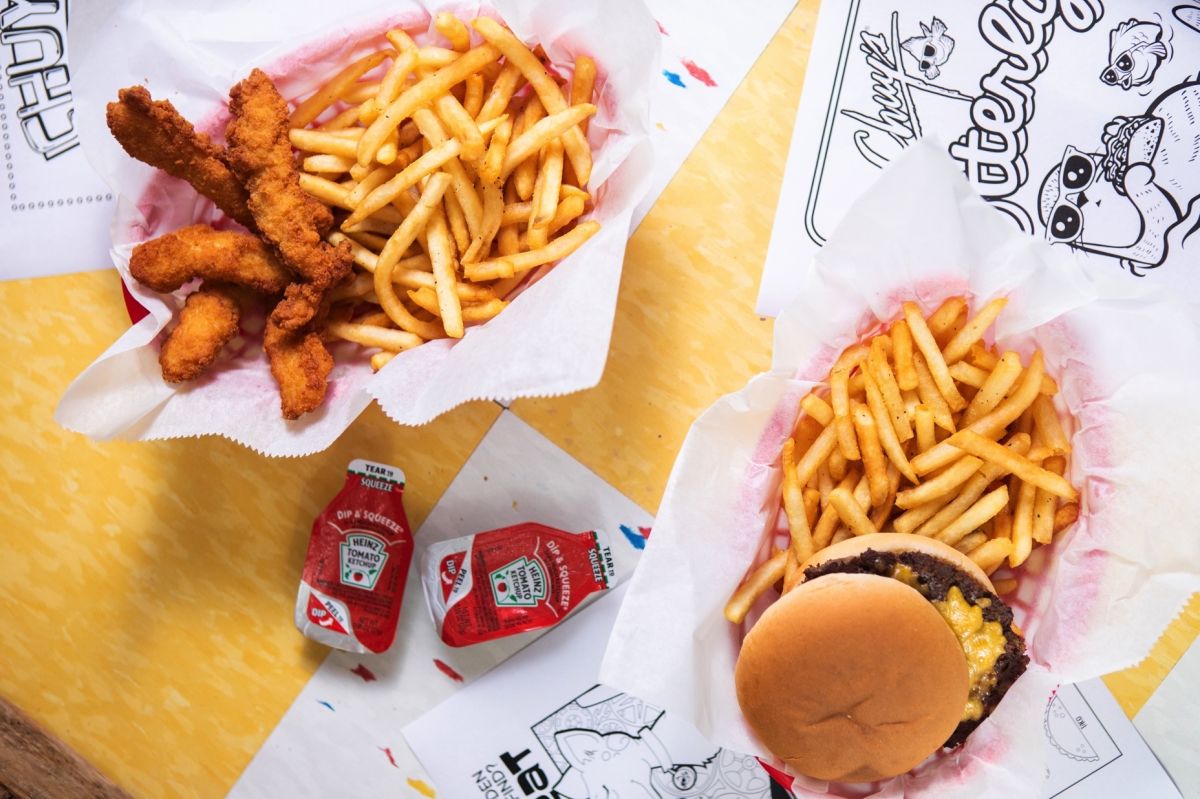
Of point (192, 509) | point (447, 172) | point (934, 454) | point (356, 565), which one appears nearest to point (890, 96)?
point (934, 454)

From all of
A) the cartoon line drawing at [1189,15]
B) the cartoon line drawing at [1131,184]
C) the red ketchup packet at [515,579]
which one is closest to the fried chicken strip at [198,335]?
the red ketchup packet at [515,579]

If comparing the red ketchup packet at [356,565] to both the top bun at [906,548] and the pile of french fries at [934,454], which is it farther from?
the top bun at [906,548]

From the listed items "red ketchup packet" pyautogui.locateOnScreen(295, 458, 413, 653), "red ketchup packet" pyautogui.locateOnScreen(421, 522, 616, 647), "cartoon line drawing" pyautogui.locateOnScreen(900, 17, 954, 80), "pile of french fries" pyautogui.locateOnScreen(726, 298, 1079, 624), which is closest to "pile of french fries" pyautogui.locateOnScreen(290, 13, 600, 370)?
"red ketchup packet" pyautogui.locateOnScreen(295, 458, 413, 653)

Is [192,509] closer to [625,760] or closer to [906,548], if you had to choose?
[625,760]

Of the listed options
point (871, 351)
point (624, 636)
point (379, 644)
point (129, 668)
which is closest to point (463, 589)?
point (379, 644)

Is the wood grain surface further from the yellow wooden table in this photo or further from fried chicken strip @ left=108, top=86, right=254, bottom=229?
fried chicken strip @ left=108, top=86, right=254, bottom=229
